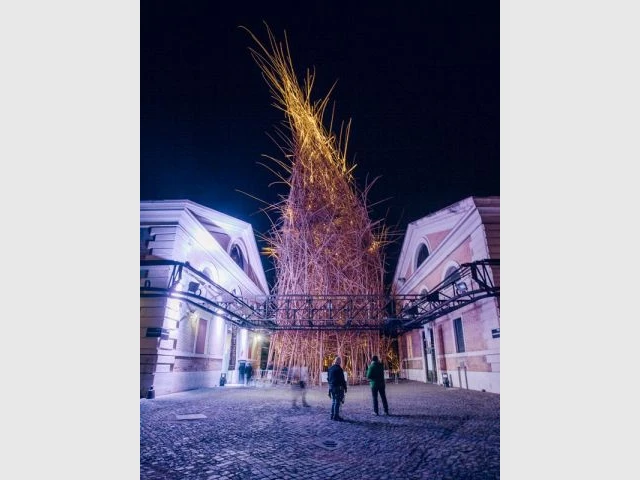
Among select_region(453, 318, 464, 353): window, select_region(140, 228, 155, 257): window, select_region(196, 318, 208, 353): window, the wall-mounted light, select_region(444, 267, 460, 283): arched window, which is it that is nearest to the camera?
select_region(444, 267, 460, 283): arched window

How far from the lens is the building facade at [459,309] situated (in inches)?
450

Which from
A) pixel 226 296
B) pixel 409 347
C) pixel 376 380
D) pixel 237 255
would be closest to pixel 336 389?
pixel 376 380

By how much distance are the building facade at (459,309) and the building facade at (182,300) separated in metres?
8.21

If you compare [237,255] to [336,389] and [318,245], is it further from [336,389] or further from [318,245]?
[336,389]

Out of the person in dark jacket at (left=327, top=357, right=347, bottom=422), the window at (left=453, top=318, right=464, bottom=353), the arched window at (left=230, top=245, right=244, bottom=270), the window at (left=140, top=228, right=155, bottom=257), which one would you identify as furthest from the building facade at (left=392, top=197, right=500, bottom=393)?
the window at (left=140, top=228, right=155, bottom=257)

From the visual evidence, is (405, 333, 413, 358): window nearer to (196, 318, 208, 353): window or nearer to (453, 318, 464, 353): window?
A: (453, 318, 464, 353): window

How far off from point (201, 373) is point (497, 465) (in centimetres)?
1329

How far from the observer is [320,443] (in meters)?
5.46

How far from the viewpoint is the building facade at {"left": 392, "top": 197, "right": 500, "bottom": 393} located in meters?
11.4

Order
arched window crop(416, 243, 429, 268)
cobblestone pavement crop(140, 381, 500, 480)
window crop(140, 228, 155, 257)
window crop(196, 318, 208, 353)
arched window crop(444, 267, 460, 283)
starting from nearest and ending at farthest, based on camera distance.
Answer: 1. cobblestone pavement crop(140, 381, 500, 480)
2. arched window crop(444, 267, 460, 283)
3. window crop(140, 228, 155, 257)
4. window crop(196, 318, 208, 353)
5. arched window crop(416, 243, 429, 268)

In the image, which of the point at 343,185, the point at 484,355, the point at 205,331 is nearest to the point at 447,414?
the point at 484,355

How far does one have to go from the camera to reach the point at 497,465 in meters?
4.30

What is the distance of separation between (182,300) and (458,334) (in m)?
11.1

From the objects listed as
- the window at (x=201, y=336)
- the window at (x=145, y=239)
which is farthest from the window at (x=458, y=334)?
the window at (x=145, y=239)
